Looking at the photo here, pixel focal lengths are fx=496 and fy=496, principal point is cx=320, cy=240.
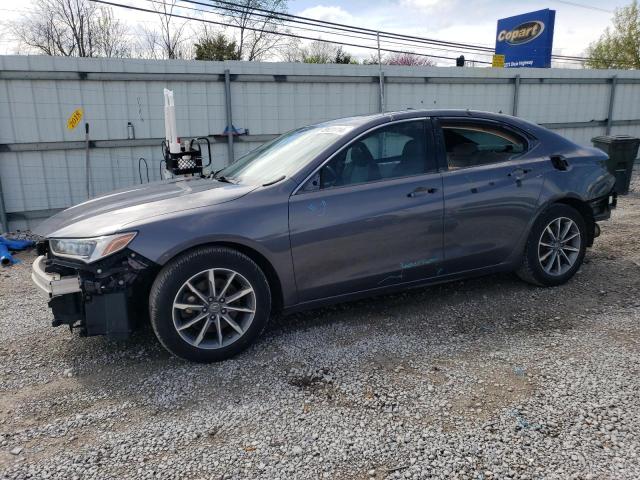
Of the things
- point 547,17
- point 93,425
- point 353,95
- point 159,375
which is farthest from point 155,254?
point 547,17

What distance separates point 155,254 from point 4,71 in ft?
19.5

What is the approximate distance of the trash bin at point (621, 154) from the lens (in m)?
9.13

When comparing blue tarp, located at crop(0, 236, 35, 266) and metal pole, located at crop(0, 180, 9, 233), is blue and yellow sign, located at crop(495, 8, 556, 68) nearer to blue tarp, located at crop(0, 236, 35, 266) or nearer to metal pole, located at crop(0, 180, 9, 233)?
metal pole, located at crop(0, 180, 9, 233)

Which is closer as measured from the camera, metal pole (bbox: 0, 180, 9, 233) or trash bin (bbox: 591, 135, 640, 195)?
metal pole (bbox: 0, 180, 9, 233)

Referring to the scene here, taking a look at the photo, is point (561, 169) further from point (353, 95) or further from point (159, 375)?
point (353, 95)

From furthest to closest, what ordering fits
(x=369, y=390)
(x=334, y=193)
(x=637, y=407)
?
(x=334, y=193) < (x=369, y=390) < (x=637, y=407)

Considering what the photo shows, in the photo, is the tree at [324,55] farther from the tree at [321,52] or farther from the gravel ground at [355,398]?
the gravel ground at [355,398]

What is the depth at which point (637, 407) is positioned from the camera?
276 cm

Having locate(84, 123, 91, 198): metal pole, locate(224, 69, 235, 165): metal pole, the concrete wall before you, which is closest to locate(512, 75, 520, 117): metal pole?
the concrete wall

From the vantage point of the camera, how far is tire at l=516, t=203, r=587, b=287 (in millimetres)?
4395

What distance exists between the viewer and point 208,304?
10.8 feet

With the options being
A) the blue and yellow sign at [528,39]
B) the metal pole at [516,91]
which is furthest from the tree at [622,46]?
the metal pole at [516,91]

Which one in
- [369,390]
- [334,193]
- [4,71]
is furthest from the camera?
[4,71]

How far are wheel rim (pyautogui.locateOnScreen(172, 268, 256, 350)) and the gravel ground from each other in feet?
0.66
